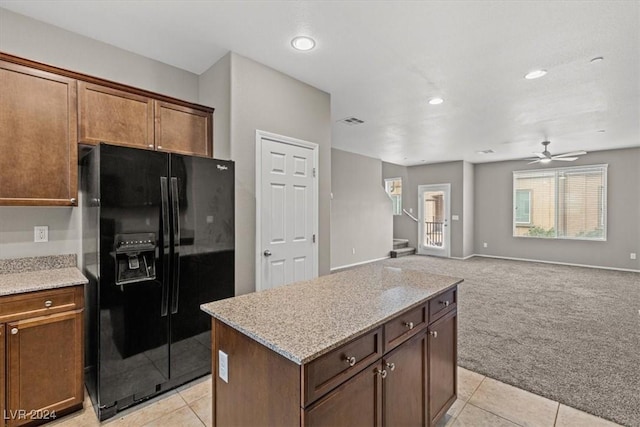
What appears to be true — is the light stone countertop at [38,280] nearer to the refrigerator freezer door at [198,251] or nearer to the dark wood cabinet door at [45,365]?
the dark wood cabinet door at [45,365]

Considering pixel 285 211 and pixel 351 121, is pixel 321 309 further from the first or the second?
pixel 351 121

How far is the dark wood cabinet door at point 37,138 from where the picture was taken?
6.64 ft

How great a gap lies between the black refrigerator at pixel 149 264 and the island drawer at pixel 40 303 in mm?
138

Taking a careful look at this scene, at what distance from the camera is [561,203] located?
24.7 feet

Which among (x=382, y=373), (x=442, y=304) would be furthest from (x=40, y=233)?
(x=442, y=304)

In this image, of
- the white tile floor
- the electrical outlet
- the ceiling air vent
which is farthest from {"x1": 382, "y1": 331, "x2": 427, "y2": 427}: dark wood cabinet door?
the ceiling air vent

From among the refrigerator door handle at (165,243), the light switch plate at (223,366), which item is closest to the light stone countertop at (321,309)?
the light switch plate at (223,366)

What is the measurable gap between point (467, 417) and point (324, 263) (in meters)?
1.94

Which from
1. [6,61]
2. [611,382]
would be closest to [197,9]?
[6,61]

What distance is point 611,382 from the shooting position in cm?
248

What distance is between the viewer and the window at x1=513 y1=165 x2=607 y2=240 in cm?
704

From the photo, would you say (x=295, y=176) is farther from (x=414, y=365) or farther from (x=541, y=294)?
(x=541, y=294)

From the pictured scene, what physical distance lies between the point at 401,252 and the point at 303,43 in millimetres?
7207

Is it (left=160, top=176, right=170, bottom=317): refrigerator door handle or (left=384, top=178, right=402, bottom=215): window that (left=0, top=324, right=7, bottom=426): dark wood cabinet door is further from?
(left=384, top=178, right=402, bottom=215): window
